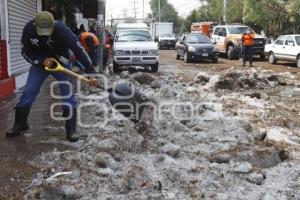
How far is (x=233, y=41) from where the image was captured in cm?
2728

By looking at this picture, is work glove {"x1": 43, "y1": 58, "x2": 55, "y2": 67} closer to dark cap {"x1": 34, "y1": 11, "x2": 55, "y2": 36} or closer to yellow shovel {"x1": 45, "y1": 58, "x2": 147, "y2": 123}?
yellow shovel {"x1": 45, "y1": 58, "x2": 147, "y2": 123}

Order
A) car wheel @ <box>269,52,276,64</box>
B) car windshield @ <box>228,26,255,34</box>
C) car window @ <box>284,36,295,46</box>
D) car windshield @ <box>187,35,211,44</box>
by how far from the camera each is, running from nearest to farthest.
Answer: car window @ <box>284,36,295,46</box> → car wheel @ <box>269,52,276,64</box> → car windshield @ <box>187,35,211,44</box> → car windshield @ <box>228,26,255,34</box>

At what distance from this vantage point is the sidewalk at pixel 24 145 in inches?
Result: 199

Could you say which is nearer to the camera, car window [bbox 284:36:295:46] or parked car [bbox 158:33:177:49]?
car window [bbox 284:36:295:46]

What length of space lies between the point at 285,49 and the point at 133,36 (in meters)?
7.60

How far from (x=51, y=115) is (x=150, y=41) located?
11.0m

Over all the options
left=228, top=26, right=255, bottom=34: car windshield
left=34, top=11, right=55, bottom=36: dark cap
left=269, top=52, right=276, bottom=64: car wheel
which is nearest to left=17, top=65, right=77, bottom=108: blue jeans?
left=34, top=11, right=55, bottom=36: dark cap

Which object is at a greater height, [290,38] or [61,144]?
[290,38]

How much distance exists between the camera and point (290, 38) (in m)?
22.6

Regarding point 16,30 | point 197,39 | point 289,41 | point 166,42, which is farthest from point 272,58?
point 166,42

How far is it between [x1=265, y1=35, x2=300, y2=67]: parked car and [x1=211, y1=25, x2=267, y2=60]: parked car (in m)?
1.92

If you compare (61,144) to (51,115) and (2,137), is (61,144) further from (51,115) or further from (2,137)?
(51,115)

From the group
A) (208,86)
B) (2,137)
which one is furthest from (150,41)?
(2,137)

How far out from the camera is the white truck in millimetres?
47375
